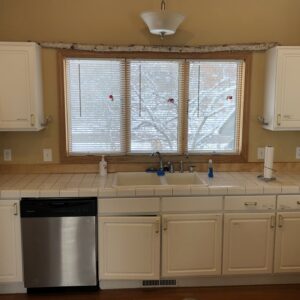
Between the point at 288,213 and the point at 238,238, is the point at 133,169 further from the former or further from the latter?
the point at 288,213

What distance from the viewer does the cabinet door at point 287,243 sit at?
2809 mm

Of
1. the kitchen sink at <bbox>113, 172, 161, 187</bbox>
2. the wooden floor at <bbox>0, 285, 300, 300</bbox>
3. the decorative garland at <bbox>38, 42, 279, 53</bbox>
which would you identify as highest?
the decorative garland at <bbox>38, 42, 279, 53</bbox>

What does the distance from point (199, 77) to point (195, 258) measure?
1651 millimetres

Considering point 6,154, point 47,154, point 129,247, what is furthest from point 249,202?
point 6,154

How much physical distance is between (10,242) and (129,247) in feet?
3.08

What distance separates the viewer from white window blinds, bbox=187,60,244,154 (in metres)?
3.27

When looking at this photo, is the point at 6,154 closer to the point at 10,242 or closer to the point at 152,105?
the point at 10,242

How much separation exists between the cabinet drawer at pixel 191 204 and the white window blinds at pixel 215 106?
0.72 meters

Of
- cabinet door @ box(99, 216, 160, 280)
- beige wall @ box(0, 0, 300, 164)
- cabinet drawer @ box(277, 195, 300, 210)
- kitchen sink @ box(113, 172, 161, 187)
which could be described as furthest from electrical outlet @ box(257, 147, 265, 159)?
cabinet door @ box(99, 216, 160, 280)

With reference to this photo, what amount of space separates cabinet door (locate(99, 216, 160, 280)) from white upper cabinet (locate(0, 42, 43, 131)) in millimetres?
1082

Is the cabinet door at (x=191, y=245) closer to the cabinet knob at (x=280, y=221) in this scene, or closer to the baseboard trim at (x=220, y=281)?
the baseboard trim at (x=220, y=281)

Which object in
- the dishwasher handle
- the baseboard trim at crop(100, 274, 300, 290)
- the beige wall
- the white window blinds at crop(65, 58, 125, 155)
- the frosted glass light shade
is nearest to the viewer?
the dishwasher handle

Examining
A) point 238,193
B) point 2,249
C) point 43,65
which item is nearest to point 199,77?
point 238,193

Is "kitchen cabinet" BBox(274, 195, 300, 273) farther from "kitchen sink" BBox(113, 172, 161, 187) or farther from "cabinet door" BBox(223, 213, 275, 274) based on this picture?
"kitchen sink" BBox(113, 172, 161, 187)
